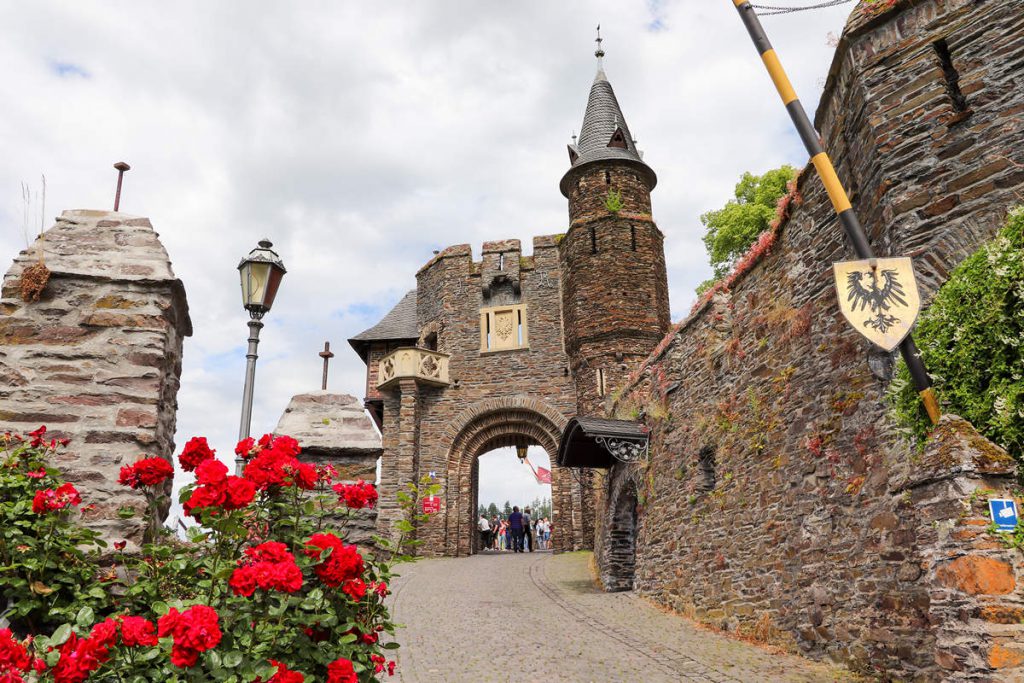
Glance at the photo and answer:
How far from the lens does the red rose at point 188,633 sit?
2176mm

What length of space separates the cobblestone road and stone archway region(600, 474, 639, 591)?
1.76 ft

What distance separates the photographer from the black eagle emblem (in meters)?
4.63

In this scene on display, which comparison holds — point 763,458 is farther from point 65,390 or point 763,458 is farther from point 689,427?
point 65,390

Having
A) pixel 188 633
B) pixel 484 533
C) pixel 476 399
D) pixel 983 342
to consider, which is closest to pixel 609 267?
pixel 476 399

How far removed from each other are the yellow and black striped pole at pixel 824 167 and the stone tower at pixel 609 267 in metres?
15.5

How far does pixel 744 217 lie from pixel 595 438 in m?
12.7

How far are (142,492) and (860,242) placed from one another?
4.65m

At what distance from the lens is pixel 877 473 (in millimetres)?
6035

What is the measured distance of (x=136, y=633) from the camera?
2285 mm

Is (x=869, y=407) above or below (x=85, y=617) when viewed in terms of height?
above

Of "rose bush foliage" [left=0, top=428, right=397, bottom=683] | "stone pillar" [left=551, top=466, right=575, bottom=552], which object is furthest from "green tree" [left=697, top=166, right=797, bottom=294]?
"rose bush foliage" [left=0, top=428, right=397, bottom=683]

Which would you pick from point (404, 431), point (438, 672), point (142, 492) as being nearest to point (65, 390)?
point (142, 492)

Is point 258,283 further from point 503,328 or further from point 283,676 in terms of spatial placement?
point 503,328

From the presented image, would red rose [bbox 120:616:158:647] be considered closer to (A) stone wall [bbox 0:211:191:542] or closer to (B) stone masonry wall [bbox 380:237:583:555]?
(A) stone wall [bbox 0:211:191:542]
